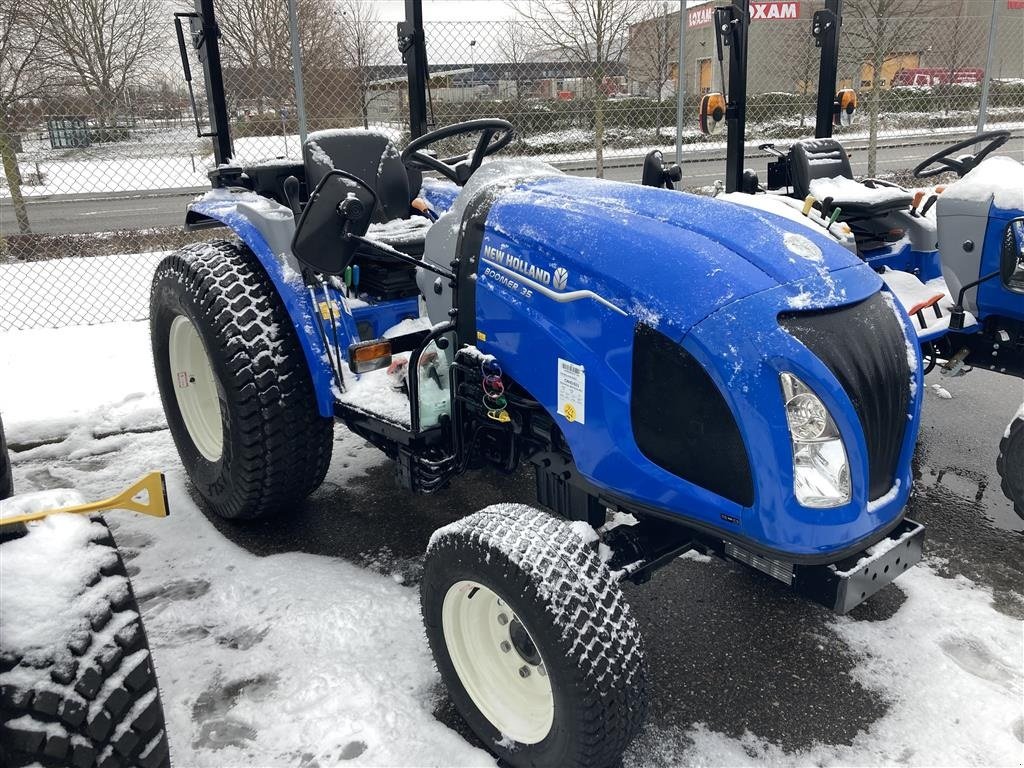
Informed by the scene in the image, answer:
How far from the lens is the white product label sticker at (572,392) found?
1.98 metres

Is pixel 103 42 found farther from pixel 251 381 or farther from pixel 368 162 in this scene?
pixel 251 381

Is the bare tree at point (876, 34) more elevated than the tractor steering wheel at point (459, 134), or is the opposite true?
the bare tree at point (876, 34)

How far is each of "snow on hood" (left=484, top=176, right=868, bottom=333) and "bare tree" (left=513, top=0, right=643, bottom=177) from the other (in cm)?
676

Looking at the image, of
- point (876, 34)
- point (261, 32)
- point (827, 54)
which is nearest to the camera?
point (827, 54)

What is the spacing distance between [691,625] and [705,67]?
9.21 meters

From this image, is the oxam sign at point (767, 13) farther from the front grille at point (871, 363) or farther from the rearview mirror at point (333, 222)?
the front grille at point (871, 363)

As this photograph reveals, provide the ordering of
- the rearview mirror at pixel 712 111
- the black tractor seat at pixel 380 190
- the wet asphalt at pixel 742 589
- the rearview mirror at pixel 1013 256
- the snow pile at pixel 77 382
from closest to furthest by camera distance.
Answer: the wet asphalt at pixel 742 589 → the black tractor seat at pixel 380 190 → the rearview mirror at pixel 1013 256 → the snow pile at pixel 77 382 → the rearview mirror at pixel 712 111

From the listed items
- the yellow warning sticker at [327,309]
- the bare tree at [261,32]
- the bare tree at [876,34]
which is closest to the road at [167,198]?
the bare tree at [876,34]

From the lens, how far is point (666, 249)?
74.9 inches

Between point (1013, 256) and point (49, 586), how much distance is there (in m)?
3.41

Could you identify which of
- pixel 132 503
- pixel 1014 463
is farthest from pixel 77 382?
pixel 1014 463

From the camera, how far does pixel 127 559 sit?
3008mm

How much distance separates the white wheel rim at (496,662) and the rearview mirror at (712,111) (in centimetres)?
392

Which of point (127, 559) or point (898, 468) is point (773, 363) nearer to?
point (898, 468)
